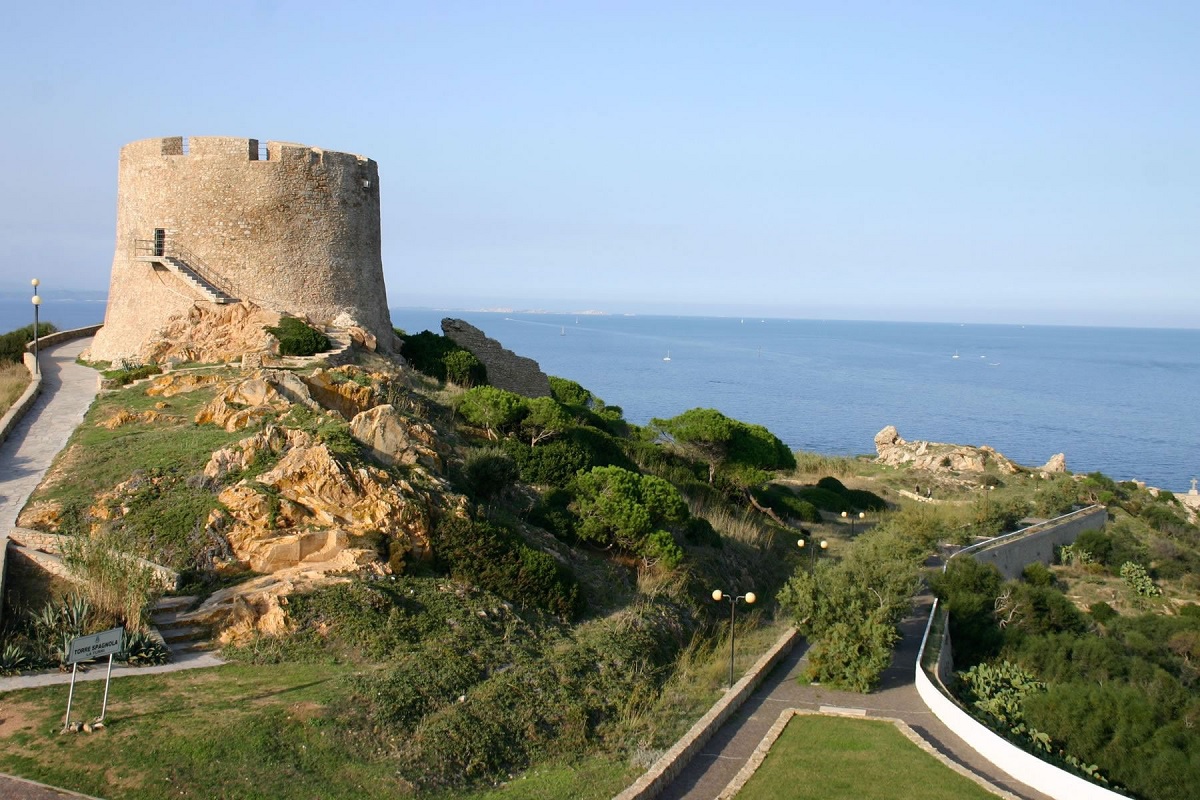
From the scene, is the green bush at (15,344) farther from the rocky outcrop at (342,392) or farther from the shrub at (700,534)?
the shrub at (700,534)

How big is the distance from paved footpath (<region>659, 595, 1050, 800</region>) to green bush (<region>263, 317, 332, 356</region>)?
12.3 metres

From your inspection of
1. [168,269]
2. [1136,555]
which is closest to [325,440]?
[168,269]

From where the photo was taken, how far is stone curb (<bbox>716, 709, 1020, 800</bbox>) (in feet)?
40.1

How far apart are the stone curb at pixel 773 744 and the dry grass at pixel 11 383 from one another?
660 inches

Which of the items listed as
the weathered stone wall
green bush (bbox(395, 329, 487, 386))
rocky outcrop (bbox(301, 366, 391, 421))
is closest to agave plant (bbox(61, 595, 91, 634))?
rocky outcrop (bbox(301, 366, 391, 421))

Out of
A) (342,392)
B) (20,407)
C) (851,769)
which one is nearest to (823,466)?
(342,392)

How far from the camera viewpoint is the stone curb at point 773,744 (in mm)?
12210

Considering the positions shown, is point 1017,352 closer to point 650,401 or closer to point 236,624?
point 650,401

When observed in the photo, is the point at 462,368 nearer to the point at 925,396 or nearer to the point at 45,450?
the point at 45,450

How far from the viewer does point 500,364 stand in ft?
108

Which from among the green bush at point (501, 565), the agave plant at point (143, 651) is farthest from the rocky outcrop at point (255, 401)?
the agave plant at point (143, 651)

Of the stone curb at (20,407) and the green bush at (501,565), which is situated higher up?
the stone curb at (20,407)

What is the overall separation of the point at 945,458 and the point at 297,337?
115ft

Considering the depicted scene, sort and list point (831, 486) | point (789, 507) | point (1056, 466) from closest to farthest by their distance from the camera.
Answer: point (789, 507) → point (831, 486) → point (1056, 466)
